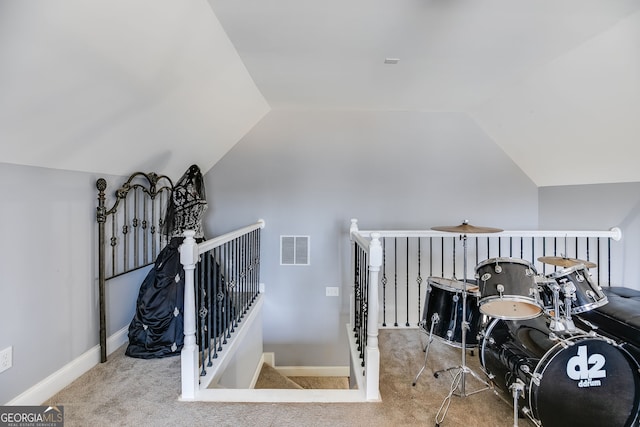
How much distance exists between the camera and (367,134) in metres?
3.79

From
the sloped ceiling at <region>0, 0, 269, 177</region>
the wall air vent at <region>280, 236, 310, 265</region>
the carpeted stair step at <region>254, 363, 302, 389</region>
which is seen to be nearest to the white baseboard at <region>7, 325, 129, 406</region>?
the sloped ceiling at <region>0, 0, 269, 177</region>

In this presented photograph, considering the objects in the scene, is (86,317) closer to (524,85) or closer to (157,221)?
(157,221)

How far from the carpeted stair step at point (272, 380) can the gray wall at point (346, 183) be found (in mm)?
263

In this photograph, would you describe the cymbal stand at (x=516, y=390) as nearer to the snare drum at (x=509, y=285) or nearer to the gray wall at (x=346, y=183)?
the snare drum at (x=509, y=285)

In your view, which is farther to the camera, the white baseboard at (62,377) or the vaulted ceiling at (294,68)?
the white baseboard at (62,377)

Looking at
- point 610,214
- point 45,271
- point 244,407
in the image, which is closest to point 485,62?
point 610,214

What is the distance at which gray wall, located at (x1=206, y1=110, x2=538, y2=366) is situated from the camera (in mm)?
3783

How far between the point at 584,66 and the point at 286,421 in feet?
10.1

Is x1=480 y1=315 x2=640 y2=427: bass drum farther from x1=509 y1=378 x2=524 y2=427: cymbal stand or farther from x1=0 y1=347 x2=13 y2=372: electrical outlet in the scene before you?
x1=0 y1=347 x2=13 y2=372: electrical outlet

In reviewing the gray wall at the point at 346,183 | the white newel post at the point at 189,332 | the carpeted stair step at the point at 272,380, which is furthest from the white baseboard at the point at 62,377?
the gray wall at the point at 346,183

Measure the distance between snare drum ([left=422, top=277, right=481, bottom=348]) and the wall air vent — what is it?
6.34 feet

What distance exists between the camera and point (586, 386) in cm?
150

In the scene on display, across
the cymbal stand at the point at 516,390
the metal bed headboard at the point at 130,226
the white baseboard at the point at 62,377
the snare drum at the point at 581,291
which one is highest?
the metal bed headboard at the point at 130,226

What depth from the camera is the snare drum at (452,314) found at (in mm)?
2020
